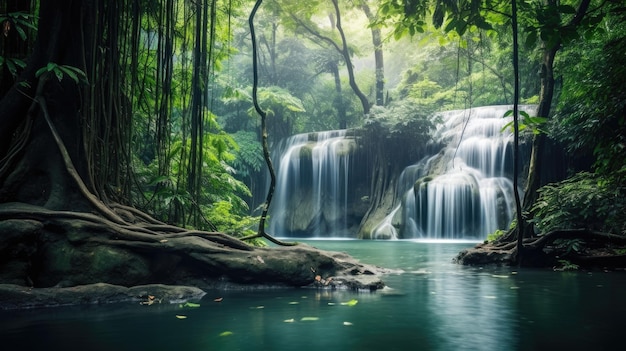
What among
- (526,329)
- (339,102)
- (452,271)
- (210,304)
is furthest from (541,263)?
(339,102)

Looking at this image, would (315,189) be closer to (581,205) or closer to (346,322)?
(581,205)

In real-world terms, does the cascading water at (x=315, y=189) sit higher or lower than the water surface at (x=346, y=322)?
higher

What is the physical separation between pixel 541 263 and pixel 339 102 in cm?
2373

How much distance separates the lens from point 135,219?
5.39m

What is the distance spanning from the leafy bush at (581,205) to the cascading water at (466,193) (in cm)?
787

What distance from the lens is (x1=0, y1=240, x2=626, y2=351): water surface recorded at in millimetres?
3113

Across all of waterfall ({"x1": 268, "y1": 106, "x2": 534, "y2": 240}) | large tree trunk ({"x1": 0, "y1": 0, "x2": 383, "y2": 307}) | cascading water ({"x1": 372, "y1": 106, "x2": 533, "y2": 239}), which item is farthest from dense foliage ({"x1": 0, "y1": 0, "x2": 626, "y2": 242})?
cascading water ({"x1": 372, "y1": 106, "x2": 533, "y2": 239})

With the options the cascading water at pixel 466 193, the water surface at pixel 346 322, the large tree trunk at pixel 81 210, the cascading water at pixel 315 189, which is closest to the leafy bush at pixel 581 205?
the water surface at pixel 346 322

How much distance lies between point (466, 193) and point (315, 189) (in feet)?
25.9

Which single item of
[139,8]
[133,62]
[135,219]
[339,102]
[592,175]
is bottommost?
[135,219]

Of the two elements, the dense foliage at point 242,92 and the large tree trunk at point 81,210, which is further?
the dense foliage at point 242,92

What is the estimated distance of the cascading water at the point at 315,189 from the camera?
75.6ft

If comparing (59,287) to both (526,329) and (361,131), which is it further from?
(361,131)

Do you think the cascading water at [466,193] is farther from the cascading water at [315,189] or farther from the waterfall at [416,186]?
the cascading water at [315,189]
